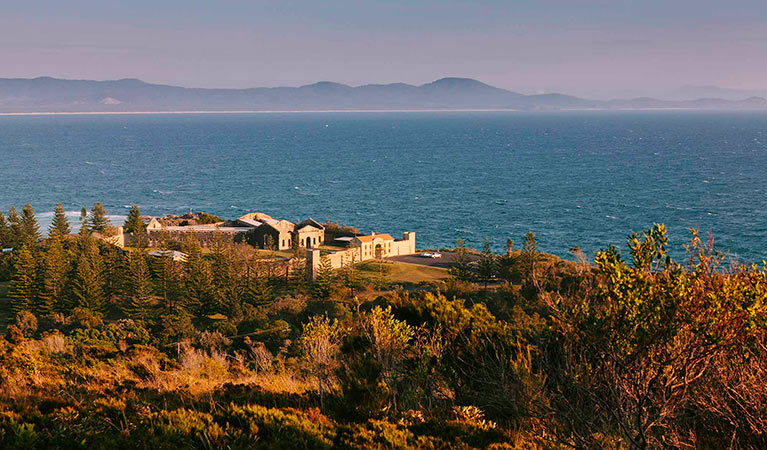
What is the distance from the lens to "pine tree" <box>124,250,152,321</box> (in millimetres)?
38875

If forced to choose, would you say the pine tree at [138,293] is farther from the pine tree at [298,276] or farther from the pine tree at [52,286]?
the pine tree at [298,276]

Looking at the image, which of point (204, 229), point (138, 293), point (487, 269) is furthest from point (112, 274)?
point (487, 269)

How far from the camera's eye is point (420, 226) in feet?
245

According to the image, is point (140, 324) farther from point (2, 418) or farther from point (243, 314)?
point (2, 418)

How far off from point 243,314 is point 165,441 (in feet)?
97.4

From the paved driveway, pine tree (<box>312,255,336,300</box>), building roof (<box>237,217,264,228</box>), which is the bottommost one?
the paved driveway

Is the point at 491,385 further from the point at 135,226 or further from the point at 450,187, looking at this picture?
the point at 450,187

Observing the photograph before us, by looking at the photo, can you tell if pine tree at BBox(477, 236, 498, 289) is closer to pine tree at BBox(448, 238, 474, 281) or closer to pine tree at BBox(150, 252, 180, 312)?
pine tree at BBox(448, 238, 474, 281)

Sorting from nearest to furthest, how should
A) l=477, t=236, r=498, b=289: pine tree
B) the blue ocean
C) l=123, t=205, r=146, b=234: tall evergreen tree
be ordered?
l=477, t=236, r=498, b=289: pine tree
l=123, t=205, r=146, b=234: tall evergreen tree
the blue ocean

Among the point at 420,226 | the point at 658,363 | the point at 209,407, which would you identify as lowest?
the point at 420,226

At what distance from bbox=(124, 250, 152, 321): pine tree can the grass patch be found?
1518 centimetres

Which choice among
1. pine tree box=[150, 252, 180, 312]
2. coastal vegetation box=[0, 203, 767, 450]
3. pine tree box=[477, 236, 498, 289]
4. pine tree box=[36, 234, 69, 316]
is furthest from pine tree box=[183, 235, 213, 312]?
coastal vegetation box=[0, 203, 767, 450]

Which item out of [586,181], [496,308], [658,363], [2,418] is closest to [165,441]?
[2,418]

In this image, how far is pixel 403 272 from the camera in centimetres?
4853
